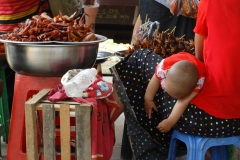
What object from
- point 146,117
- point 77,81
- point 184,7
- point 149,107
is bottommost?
point 146,117

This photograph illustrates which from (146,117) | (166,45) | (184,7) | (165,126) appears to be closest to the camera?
(165,126)

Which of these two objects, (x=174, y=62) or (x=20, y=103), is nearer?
(x=174, y=62)

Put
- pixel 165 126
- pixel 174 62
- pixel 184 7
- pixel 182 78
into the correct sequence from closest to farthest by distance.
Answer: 1. pixel 182 78
2. pixel 174 62
3. pixel 165 126
4. pixel 184 7

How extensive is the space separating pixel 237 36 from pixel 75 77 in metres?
0.96

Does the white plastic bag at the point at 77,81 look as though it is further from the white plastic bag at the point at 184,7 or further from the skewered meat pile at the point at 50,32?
the white plastic bag at the point at 184,7

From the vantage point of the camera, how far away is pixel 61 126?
2273mm

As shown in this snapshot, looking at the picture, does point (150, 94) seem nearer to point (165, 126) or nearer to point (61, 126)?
point (165, 126)

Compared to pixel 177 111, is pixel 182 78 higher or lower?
higher

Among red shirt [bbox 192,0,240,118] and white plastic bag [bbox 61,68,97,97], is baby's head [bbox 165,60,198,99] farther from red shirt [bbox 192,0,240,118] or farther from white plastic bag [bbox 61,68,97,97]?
white plastic bag [bbox 61,68,97,97]

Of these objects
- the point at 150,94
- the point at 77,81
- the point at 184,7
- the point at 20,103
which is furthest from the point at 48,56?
the point at 184,7

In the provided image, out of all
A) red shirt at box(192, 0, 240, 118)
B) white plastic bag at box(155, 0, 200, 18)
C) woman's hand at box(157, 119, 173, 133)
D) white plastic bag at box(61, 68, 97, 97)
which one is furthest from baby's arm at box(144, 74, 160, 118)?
white plastic bag at box(155, 0, 200, 18)

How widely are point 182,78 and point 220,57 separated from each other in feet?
0.83

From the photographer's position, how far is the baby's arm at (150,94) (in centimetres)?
251

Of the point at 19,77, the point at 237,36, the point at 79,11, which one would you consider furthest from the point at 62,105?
the point at 79,11
